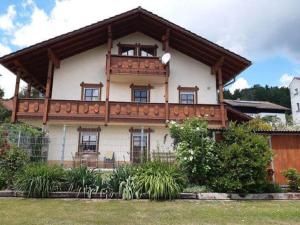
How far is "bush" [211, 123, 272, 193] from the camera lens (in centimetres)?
933

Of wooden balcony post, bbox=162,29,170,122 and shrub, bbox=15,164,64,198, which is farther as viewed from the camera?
wooden balcony post, bbox=162,29,170,122

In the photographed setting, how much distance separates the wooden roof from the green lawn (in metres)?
10.8

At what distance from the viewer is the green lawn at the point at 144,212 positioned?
637 cm

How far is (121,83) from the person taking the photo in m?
19.1

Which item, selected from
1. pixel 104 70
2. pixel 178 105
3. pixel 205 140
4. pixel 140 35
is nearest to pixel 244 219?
pixel 205 140

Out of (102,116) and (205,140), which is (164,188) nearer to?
(205,140)

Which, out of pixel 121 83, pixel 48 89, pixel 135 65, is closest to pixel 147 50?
pixel 135 65

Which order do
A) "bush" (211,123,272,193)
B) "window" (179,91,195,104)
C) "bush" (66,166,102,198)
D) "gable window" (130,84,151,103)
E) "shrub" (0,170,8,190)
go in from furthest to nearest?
"window" (179,91,195,104), "gable window" (130,84,151,103), "shrub" (0,170,8,190), "bush" (211,123,272,193), "bush" (66,166,102,198)

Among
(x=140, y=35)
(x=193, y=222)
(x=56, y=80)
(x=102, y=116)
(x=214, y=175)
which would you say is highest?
(x=140, y=35)

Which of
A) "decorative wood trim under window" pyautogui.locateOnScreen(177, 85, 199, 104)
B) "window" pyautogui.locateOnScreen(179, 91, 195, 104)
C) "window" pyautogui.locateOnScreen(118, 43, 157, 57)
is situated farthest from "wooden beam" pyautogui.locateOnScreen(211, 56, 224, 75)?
"window" pyautogui.locateOnScreen(118, 43, 157, 57)

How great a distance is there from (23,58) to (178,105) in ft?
30.5

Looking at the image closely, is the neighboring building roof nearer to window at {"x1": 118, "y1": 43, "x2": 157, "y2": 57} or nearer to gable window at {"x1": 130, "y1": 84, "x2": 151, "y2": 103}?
window at {"x1": 118, "y1": 43, "x2": 157, "y2": 57}

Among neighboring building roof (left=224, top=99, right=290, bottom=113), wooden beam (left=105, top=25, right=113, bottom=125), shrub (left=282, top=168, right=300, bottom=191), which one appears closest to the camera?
shrub (left=282, top=168, right=300, bottom=191)

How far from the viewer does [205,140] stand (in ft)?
33.8
